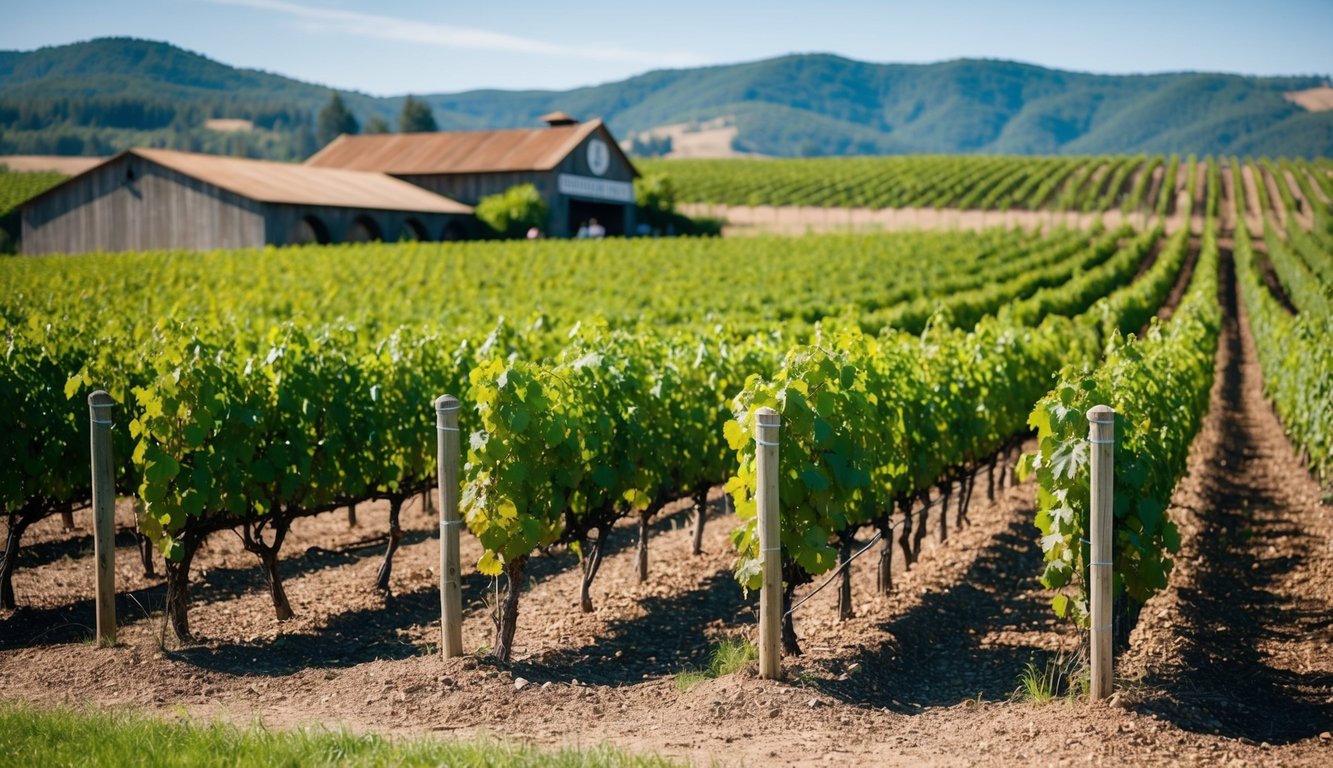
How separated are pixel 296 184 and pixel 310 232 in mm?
2850

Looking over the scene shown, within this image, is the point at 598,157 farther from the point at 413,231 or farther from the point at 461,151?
the point at 413,231

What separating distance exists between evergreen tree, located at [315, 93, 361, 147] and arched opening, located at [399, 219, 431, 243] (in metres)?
95.5

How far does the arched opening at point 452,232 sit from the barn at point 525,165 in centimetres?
393

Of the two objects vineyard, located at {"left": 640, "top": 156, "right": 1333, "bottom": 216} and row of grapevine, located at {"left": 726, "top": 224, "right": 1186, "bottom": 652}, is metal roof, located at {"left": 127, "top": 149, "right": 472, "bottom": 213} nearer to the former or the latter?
vineyard, located at {"left": 640, "top": 156, "right": 1333, "bottom": 216}

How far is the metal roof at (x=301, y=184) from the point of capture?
4012 centimetres

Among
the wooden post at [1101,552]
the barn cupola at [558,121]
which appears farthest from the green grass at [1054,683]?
the barn cupola at [558,121]

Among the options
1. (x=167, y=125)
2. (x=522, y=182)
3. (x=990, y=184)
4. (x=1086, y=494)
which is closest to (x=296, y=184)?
(x=522, y=182)

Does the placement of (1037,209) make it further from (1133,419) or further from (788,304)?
(1133,419)

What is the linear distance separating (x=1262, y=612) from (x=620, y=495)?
4.47 m

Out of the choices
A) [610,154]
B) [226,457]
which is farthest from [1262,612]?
[610,154]

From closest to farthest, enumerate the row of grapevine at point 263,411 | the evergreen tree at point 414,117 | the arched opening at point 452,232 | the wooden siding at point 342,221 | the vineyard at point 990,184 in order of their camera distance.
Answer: the row of grapevine at point 263,411
the wooden siding at point 342,221
the arched opening at point 452,232
the vineyard at point 990,184
the evergreen tree at point 414,117

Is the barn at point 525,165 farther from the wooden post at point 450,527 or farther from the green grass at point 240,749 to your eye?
the green grass at point 240,749

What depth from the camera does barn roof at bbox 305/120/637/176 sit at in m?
54.0

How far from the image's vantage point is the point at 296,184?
43.6 metres
